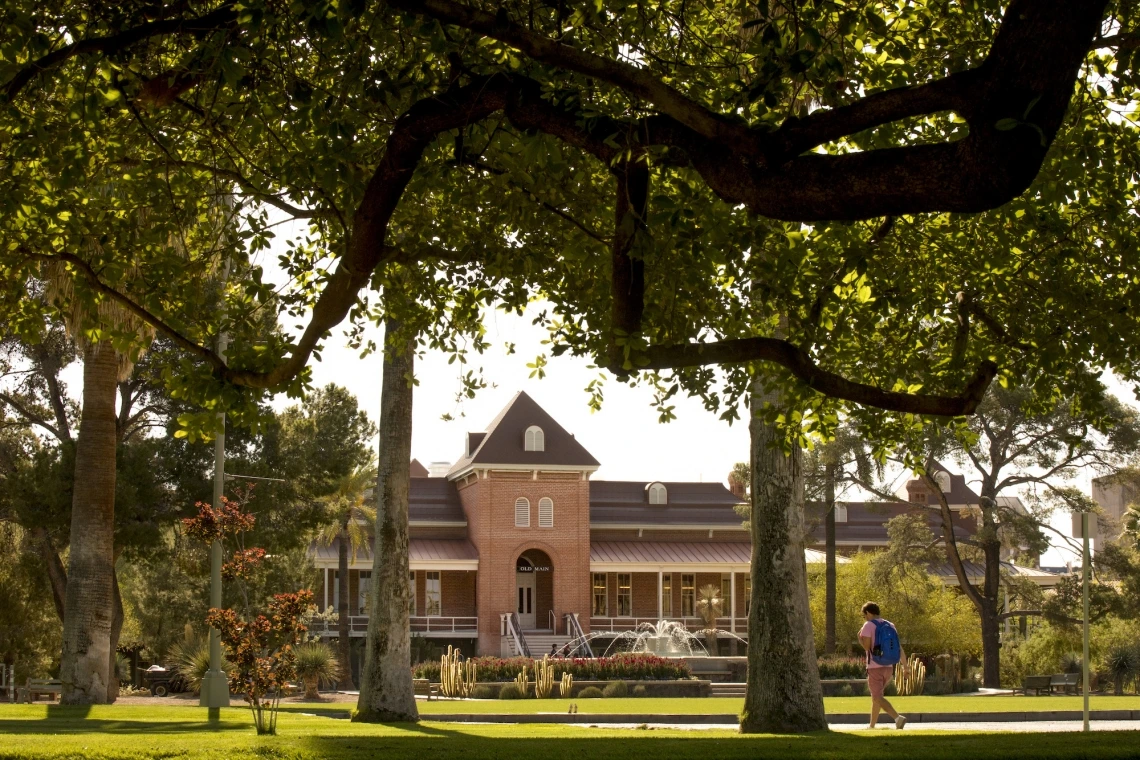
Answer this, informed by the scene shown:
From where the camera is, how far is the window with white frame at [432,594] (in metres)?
55.9

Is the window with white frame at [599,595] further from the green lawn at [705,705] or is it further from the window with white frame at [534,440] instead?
the green lawn at [705,705]

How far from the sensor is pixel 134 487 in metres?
28.3

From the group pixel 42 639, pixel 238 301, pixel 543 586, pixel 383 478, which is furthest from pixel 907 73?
pixel 543 586

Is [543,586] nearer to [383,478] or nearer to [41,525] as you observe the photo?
[41,525]

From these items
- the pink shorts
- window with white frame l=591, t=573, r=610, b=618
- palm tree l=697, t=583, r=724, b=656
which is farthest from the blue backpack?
window with white frame l=591, t=573, r=610, b=618

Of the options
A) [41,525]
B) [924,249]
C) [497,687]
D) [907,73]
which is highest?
[907,73]

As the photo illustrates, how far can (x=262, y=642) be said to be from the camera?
14406mm

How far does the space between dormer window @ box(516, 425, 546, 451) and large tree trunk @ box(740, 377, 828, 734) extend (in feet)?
134

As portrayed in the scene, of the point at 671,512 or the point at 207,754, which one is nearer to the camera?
the point at 207,754

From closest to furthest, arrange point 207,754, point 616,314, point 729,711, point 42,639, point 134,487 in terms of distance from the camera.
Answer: point 616,314 → point 207,754 → point 729,711 → point 134,487 → point 42,639

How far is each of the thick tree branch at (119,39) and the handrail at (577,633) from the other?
4210 centimetres

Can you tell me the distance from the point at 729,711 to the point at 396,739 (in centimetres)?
1416

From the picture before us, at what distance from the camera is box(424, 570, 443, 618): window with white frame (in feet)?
183

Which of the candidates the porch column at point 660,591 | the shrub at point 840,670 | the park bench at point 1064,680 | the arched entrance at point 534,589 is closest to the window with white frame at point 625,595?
the porch column at point 660,591
